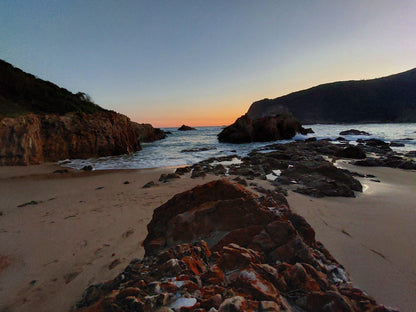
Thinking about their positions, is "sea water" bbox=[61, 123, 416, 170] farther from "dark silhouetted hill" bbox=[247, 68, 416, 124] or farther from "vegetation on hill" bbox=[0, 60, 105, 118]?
"dark silhouetted hill" bbox=[247, 68, 416, 124]

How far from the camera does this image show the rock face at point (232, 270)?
4.00 ft

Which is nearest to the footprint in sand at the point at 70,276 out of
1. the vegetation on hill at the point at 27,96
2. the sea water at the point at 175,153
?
the sea water at the point at 175,153

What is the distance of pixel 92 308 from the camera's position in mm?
1261

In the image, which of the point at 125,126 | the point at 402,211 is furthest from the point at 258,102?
the point at 402,211

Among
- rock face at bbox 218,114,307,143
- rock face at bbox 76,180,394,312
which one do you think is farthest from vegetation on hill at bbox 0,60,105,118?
rock face at bbox 218,114,307,143

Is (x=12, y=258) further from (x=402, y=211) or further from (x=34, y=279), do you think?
(x=402, y=211)

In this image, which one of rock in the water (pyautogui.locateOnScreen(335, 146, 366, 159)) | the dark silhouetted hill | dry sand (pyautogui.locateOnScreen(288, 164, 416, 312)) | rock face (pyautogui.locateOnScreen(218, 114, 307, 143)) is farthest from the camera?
the dark silhouetted hill

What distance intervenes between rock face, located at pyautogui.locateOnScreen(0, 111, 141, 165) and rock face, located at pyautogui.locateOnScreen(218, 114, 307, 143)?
14839 millimetres

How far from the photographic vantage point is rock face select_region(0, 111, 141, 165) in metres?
9.92

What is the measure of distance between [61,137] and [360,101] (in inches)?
5014

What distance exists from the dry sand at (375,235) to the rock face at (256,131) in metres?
21.5

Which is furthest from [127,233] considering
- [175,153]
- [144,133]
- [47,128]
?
[144,133]

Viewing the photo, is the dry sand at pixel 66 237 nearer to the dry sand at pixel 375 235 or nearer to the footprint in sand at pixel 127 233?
the footprint in sand at pixel 127 233

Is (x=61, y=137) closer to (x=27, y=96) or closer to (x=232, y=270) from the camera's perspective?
(x=27, y=96)
